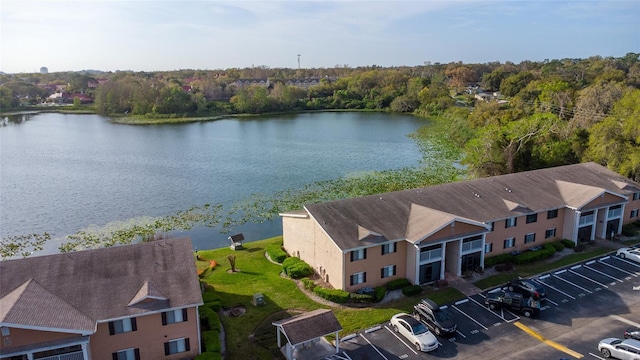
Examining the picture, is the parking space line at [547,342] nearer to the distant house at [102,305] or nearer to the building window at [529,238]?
the building window at [529,238]

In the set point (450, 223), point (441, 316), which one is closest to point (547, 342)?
point (441, 316)

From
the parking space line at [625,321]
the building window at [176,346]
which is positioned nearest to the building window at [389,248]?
→ the parking space line at [625,321]

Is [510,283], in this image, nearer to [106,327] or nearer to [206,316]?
[206,316]

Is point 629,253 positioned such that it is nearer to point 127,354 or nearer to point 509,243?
point 509,243

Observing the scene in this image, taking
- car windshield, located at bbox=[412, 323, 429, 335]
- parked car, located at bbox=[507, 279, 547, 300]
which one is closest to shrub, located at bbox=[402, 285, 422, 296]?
car windshield, located at bbox=[412, 323, 429, 335]

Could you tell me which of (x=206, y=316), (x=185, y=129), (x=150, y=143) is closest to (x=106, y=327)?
(x=206, y=316)

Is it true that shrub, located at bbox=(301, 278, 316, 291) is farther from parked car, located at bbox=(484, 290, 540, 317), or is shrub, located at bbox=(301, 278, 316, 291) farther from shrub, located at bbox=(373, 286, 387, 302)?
parked car, located at bbox=(484, 290, 540, 317)
